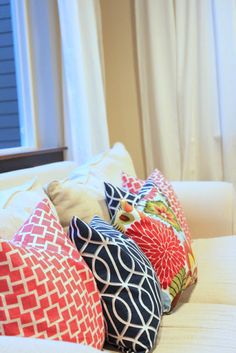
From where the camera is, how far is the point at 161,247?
4.36ft

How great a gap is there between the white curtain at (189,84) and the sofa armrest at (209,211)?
2.30ft

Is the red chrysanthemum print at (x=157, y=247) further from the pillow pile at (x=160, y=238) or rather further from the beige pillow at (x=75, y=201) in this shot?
the beige pillow at (x=75, y=201)

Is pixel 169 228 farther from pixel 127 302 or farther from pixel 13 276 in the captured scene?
pixel 13 276

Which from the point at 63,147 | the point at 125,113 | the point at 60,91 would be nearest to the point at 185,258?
the point at 63,147

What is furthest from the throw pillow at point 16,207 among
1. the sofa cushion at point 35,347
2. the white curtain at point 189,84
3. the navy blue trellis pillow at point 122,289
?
the white curtain at point 189,84

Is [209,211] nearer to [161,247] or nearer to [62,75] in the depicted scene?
[161,247]

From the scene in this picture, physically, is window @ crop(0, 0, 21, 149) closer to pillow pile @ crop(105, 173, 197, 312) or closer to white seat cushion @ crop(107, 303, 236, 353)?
pillow pile @ crop(105, 173, 197, 312)

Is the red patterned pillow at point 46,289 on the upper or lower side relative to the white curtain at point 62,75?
lower

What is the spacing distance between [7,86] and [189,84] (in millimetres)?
1074

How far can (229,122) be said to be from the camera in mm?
2660

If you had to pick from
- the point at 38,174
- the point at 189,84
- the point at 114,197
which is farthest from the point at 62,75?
the point at 114,197

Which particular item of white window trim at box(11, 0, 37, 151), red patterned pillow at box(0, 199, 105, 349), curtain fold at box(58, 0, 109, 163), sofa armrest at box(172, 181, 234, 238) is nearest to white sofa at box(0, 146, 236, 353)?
sofa armrest at box(172, 181, 234, 238)

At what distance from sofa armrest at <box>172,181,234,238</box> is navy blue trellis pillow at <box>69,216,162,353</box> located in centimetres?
89

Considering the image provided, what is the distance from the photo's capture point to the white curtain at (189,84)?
8.63 feet
